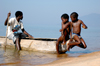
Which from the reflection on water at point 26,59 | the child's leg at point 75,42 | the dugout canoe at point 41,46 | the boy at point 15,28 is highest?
the boy at point 15,28

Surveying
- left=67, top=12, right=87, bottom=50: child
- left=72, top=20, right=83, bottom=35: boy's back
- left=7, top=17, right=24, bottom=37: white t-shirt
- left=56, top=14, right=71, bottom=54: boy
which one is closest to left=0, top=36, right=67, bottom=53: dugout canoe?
left=56, top=14, right=71, bottom=54: boy

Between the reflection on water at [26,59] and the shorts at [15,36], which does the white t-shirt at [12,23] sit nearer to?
the shorts at [15,36]

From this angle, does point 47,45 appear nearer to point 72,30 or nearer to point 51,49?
point 51,49

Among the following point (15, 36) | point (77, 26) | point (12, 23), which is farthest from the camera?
point (12, 23)

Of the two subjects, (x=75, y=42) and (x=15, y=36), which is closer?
(x=75, y=42)

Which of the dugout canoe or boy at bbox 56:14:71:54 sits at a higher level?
boy at bbox 56:14:71:54

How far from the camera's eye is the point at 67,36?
597cm

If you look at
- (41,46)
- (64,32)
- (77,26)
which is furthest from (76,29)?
(41,46)

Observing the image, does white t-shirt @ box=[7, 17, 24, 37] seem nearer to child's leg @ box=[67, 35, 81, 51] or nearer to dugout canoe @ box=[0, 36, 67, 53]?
dugout canoe @ box=[0, 36, 67, 53]

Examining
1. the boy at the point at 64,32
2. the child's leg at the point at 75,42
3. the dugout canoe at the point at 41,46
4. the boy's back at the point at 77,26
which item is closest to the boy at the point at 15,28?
the dugout canoe at the point at 41,46

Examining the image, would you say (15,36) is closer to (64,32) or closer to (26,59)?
(26,59)

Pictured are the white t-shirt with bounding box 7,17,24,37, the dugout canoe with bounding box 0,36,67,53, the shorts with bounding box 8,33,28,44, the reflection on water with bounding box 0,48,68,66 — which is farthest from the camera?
the white t-shirt with bounding box 7,17,24,37

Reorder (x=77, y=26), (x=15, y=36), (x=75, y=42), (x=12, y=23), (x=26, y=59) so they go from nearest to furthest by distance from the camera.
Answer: (x=26, y=59) < (x=75, y=42) < (x=77, y=26) < (x=15, y=36) < (x=12, y=23)

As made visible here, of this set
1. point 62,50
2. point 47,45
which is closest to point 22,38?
point 47,45
